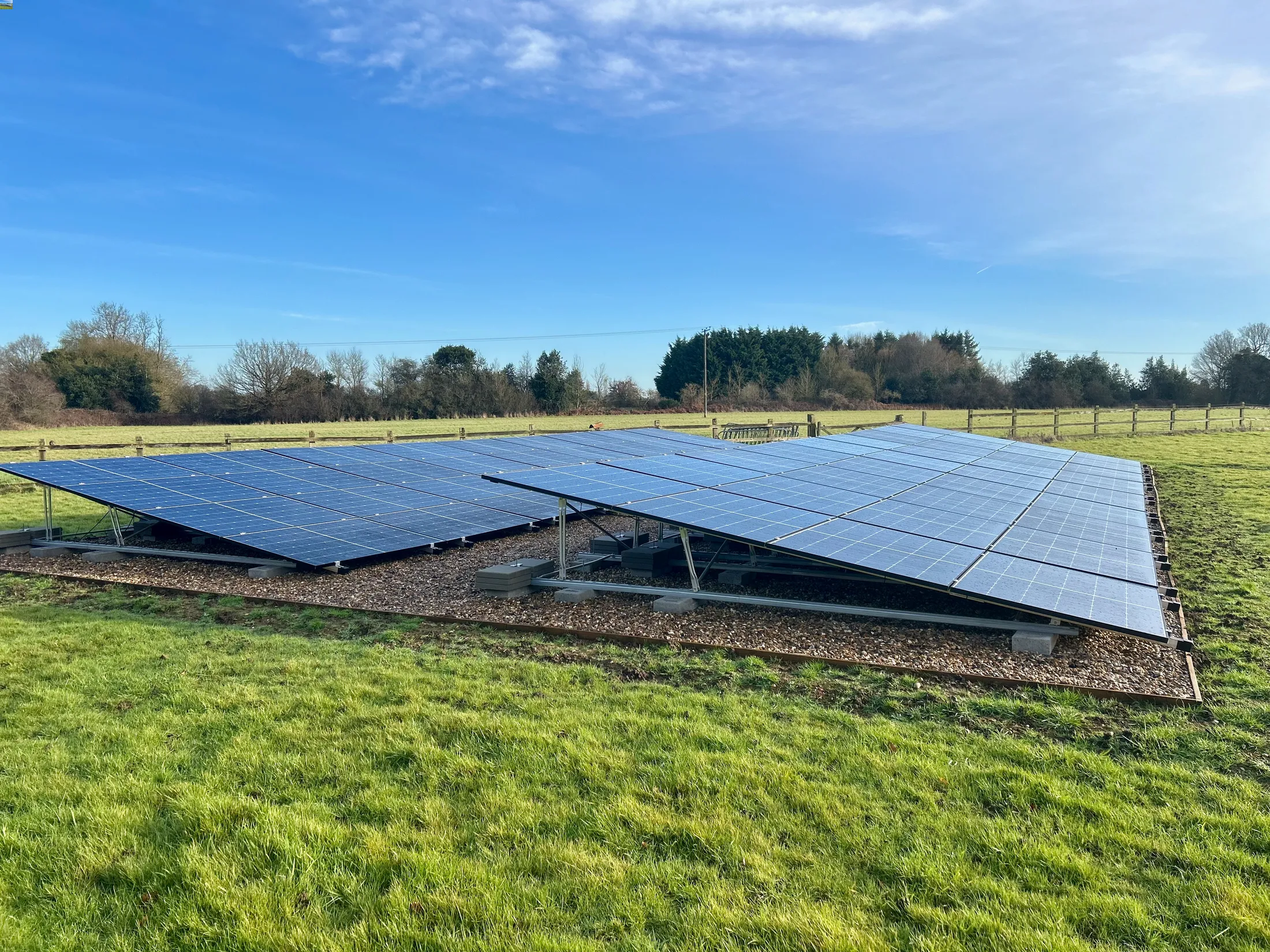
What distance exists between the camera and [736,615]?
9570 mm

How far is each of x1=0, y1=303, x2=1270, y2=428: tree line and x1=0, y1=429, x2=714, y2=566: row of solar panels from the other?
48.9 m

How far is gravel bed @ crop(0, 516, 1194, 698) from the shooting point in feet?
24.7

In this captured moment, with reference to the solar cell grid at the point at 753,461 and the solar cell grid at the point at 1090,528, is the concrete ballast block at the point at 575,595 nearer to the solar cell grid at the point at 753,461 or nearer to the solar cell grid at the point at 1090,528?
the solar cell grid at the point at 753,461

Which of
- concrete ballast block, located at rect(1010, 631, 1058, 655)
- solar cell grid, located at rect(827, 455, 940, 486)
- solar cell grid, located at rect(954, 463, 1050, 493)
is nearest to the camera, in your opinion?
concrete ballast block, located at rect(1010, 631, 1058, 655)

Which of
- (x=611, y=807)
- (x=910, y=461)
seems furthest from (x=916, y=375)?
(x=611, y=807)

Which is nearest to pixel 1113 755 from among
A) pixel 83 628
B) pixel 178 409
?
pixel 83 628

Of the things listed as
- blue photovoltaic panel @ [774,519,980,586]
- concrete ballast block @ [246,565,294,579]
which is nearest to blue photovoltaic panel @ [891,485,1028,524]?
blue photovoltaic panel @ [774,519,980,586]

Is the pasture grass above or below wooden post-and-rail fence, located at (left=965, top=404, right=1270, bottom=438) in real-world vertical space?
below

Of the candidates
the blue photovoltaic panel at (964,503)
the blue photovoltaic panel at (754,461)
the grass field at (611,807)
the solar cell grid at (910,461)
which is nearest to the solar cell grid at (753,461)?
the blue photovoltaic panel at (754,461)

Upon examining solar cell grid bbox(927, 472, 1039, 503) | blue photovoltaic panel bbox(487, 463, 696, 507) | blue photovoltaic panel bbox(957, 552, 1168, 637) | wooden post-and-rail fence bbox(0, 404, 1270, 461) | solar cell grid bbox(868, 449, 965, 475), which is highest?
wooden post-and-rail fence bbox(0, 404, 1270, 461)

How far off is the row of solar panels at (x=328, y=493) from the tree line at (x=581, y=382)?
48885mm

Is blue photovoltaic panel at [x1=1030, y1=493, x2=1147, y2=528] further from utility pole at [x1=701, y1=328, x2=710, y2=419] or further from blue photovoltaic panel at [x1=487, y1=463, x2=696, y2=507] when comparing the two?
utility pole at [x1=701, y1=328, x2=710, y2=419]

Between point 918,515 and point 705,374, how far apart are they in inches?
2602

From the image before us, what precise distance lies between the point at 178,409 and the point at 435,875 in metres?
77.1
